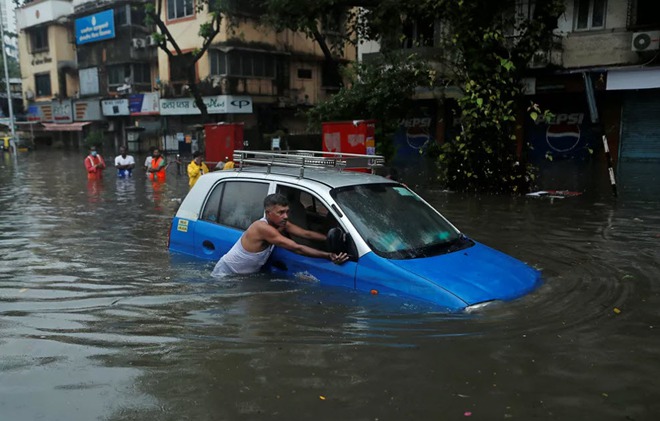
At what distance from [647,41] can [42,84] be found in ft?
144

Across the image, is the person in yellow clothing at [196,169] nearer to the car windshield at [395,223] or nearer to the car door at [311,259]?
the car door at [311,259]

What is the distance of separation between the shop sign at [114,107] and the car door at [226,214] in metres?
35.6

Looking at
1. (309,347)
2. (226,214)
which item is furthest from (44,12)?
(309,347)

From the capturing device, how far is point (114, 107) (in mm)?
40188

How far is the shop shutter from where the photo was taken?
19.8 metres

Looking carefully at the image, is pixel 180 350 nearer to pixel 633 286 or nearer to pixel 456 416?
pixel 456 416

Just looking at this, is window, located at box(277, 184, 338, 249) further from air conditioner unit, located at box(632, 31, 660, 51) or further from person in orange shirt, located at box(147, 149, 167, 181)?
air conditioner unit, located at box(632, 31, 660, 51)

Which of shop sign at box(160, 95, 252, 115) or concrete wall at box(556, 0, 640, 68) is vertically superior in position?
concrete wall at box(556, 0, 640, 68)

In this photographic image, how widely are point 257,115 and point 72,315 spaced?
30266 mm

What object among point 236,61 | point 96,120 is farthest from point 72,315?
point 96,120

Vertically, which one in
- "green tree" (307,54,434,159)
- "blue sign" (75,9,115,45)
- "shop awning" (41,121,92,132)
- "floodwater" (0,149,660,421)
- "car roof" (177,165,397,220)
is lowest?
"floodwater" (0,149,660,421)

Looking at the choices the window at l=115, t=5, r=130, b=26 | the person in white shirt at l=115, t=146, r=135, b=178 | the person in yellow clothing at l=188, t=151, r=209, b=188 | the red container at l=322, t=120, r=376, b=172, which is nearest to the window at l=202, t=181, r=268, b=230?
the person in yellow clothing at l=188, t=151, r=209, b=188

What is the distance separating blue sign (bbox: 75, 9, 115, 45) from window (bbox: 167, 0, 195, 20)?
6136 millimetres

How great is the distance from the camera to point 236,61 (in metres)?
32.7
